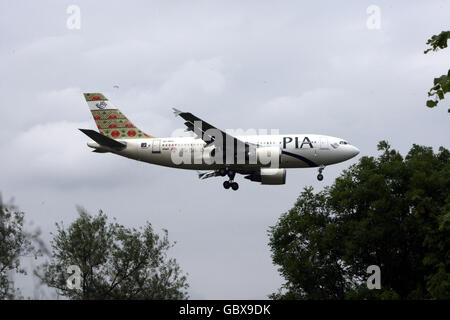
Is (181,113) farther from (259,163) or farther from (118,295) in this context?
(118,295)

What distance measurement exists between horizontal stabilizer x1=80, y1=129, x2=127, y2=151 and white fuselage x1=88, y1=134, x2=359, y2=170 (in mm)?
447

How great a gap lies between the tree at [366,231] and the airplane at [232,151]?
9.90 feet

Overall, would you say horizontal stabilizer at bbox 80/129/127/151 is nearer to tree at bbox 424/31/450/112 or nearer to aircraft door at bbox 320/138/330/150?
aircraft door at bbox 320/138/330/150

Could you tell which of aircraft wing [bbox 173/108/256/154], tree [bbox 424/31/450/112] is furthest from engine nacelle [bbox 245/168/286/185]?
tree [bbox 424/31/450/112]

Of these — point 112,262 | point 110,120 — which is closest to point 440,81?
point 112,262

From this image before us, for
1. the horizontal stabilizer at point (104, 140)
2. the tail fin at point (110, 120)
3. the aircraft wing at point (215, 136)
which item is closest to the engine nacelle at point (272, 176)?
the aircraft wing at point (215, 136)

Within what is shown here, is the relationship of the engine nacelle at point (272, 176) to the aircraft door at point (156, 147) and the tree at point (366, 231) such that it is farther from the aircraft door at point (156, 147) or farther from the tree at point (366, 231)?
the aircraft door at point (156, 147)

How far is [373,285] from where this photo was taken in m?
52.5

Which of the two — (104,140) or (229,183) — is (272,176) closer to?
(229,183)

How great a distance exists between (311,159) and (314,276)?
877cm

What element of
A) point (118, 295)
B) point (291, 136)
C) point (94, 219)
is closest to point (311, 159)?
point (291, 136)

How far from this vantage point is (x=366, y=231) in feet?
177

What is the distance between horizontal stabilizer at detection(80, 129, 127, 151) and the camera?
59.2 m

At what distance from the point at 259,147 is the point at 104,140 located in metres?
12.3
